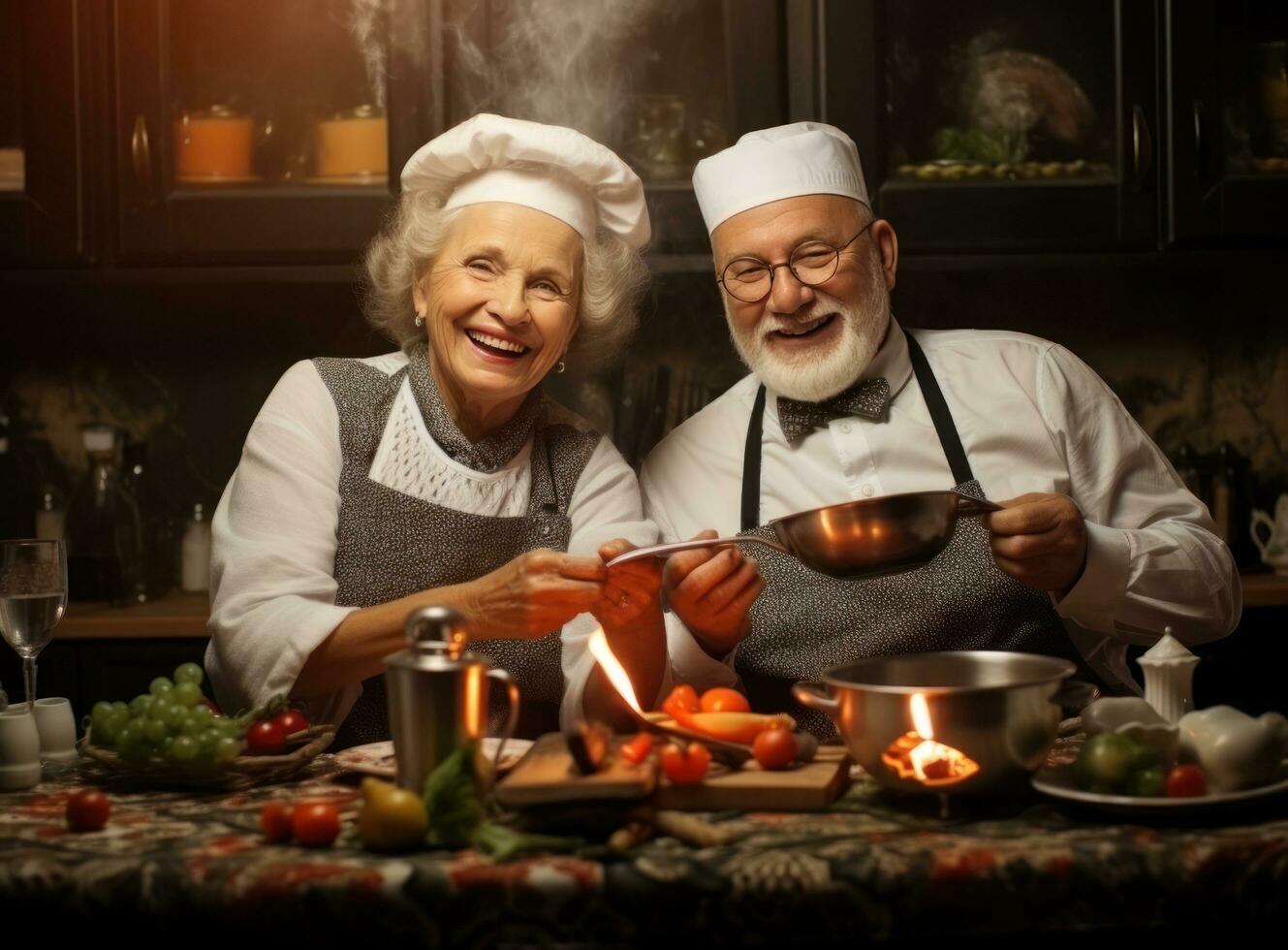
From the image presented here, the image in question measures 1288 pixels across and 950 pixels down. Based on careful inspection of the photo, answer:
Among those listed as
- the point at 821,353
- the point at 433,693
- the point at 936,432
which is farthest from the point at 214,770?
the point at 936,432

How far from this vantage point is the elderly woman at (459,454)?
1.81 meters

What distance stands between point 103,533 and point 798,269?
5.34ft

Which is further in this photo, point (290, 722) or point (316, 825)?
point (290, 722)

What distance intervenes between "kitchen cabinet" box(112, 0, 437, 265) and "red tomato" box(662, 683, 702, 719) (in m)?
1.52

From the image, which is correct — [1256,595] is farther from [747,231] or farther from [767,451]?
[747,231]

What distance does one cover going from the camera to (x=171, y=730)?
1.32 metres

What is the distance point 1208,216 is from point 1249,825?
6.10 feet

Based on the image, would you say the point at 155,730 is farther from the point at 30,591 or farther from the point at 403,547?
the point at 403,547

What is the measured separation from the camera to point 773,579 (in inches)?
80.5

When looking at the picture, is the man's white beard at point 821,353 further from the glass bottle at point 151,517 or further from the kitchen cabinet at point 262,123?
the glass bottle at point 151,517

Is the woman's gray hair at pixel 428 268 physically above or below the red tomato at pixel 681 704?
above

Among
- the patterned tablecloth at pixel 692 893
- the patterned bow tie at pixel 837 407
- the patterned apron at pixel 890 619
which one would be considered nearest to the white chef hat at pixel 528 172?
the patterned bow tie at pixel 837 407

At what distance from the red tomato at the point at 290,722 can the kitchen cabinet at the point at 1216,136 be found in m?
2.00

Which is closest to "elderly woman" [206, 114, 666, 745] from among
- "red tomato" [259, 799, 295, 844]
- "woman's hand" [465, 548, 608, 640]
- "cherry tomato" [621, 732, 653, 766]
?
"woman's hand" [465, 548, 608, 640]
